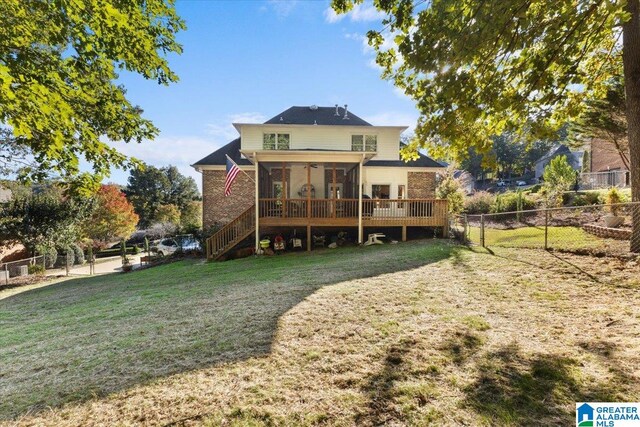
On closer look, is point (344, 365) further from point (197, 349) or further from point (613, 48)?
point (613, 48)

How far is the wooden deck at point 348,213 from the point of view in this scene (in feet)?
43.9

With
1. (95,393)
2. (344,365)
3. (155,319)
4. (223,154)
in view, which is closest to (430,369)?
(344,365)

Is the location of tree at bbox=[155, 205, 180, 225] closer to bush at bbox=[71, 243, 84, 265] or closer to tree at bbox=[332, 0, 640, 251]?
bush at bbox=[71, 243, 84, 265]

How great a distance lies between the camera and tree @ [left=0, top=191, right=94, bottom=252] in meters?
18.5

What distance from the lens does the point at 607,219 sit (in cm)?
987

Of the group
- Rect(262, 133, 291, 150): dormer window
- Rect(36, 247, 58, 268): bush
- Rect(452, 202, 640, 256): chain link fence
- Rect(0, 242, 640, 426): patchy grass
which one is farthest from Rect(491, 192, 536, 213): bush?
Rect(36, 247, 58, 268): bush

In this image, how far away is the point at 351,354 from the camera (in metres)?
3.39

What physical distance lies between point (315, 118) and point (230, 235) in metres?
10.0

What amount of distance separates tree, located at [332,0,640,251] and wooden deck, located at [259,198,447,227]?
6988 millimetres

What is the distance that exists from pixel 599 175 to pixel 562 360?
27.7 metres

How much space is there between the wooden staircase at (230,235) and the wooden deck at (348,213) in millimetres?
721

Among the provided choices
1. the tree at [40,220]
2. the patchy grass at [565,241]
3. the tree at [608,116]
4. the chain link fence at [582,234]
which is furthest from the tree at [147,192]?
the tree at [608,116]

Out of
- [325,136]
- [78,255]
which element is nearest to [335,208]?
[325,136]

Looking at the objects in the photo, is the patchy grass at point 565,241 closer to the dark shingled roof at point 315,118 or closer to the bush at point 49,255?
the dark shingled roof at point 315,118
